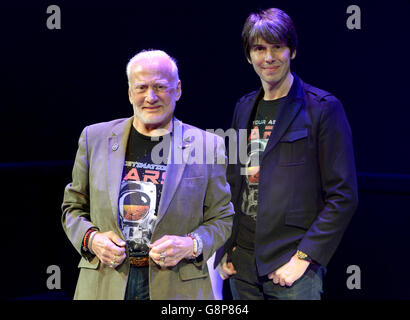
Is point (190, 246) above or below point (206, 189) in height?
below

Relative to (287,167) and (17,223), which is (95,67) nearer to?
A: (17,223)

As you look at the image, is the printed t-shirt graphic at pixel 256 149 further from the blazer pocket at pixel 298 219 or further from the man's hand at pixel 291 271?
the man's hand at pixel 291 271

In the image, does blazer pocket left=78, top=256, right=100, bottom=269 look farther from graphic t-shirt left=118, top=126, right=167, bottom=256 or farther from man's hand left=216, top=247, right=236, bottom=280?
man's hand left=216, top=247, right=236, bottom=280

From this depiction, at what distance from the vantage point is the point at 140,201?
6.12 feet

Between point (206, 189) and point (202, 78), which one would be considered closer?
point (206, 189)

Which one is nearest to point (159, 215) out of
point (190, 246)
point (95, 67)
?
point (190, 246)

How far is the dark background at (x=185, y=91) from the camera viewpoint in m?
2.86

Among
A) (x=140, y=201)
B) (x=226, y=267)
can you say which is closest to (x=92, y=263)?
(x=140, y=201)

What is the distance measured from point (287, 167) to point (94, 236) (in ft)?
2.97

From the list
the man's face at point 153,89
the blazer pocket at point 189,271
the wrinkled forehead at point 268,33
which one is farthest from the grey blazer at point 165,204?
the wrinkled forehead at point 268,33

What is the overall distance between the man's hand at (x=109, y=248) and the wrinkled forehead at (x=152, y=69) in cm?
63

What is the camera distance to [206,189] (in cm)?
195

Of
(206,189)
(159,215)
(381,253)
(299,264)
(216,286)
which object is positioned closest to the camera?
(159,215)

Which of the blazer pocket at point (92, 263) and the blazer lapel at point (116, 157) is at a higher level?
the blazer lapel at point (116, 157)
